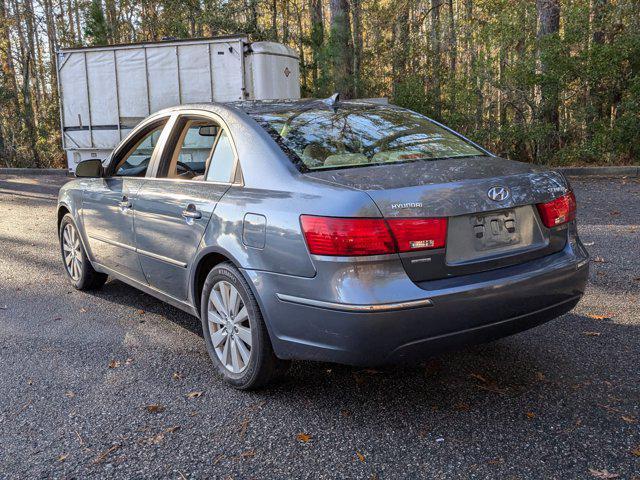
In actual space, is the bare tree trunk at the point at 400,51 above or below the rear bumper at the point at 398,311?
above

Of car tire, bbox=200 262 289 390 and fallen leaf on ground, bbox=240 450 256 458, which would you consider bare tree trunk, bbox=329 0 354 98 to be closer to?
car tire, bbox=200 262 289 390

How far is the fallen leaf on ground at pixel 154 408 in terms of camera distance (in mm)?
3289

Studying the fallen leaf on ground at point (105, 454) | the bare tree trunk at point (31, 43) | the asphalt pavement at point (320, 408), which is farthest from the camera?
the bare tree trunk at point (31, 43)

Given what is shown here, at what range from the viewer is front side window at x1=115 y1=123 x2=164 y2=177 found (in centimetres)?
466

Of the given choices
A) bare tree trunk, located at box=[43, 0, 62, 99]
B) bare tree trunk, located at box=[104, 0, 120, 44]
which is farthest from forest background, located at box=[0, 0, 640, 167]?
bare tree trunk, located at box=[43, 0, 62, 99]

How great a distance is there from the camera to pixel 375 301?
2.73 m

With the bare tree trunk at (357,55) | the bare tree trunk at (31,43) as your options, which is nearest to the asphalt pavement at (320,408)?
the bare tree trunk at (357,55)

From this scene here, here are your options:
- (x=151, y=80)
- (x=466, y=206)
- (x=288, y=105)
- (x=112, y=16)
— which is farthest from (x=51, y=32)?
(x=466, y=206)

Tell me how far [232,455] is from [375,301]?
0.97 m

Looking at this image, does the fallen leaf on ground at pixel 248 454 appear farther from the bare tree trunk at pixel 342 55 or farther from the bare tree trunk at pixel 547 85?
the bare tree trunk at pixel 342 55

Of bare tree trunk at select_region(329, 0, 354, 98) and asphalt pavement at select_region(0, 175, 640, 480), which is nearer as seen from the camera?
asphalt pavement at select_region(0, 175, 640, 480)

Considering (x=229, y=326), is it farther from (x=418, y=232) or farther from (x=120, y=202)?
(x=120, y=202)

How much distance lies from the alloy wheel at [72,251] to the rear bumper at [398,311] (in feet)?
10.1

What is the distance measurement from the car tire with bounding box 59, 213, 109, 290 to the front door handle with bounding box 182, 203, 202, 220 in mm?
2095
